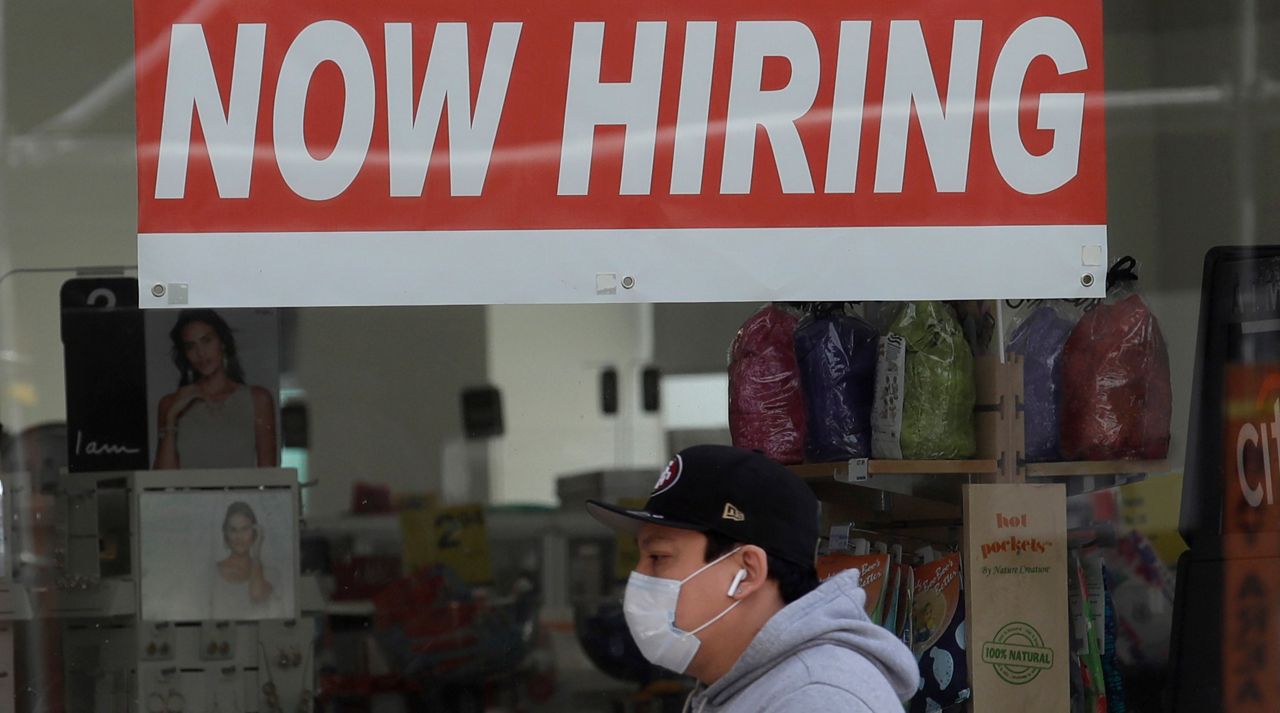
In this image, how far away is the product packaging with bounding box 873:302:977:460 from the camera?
338 centimetres

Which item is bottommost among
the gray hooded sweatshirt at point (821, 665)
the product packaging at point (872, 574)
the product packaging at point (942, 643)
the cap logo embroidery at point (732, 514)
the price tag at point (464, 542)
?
the price tag at point (464, 542)

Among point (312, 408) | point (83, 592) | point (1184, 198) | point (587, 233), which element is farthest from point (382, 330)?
point (587, 233)

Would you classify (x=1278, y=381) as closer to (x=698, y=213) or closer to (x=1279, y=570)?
(x=1279, y=570)

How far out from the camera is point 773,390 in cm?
347

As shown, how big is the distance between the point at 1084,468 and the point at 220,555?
2848mm

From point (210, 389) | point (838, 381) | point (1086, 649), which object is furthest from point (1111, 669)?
point (210, 389)

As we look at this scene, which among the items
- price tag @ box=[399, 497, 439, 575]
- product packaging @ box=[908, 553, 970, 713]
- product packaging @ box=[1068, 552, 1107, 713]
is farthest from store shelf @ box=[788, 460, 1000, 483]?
price tag @ box=[399, 497, 439, 575]

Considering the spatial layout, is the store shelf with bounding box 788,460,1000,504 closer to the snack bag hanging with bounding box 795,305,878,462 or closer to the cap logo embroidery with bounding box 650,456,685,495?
the snack bag hanging with bounding box 795,305,878,462

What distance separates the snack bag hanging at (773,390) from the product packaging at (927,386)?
202 mm

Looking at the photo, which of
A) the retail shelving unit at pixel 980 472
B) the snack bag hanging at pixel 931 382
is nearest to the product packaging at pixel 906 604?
the retail shelving unit at pixel 980 472

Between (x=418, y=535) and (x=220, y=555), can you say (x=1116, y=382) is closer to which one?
(x=220, y=555)

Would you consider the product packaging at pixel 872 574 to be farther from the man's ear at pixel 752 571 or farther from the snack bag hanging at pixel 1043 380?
the man's ear at pixel 752 571

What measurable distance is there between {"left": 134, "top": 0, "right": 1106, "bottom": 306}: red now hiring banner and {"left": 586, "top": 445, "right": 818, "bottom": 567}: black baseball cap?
97 cm

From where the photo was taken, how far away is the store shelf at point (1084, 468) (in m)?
3.44
